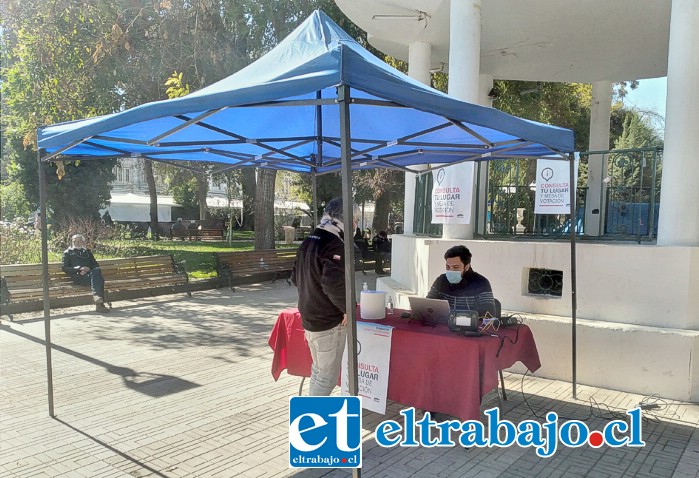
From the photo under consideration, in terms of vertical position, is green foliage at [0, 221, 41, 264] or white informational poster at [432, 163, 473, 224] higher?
white informational poster at [432, 163, 473, 224]

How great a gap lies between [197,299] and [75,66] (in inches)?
234

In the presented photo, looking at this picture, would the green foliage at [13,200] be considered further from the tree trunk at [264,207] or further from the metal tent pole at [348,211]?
the metal tent pole at [348,211]

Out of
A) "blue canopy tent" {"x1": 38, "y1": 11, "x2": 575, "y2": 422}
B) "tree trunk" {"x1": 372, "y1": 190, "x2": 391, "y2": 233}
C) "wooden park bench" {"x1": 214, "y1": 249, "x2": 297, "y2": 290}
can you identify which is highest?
"blue canopy tent" {"x1": 38, "y1": 11, "x2": 575, "y2": 422}

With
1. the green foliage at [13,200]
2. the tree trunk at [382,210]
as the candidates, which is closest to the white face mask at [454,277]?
the tree trunk at [382,210]

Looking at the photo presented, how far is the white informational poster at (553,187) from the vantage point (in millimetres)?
5465

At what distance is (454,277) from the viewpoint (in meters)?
4.75

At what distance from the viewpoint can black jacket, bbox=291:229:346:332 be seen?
11.9 feet

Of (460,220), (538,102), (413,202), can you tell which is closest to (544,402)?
(460,220)

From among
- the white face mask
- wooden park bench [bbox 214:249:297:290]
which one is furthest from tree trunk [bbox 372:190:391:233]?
the white face mask

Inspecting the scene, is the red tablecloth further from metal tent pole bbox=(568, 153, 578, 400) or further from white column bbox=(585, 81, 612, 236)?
white column bbox=(585, 81, 612, 236)

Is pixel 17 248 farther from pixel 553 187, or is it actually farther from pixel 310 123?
pixel 553 187

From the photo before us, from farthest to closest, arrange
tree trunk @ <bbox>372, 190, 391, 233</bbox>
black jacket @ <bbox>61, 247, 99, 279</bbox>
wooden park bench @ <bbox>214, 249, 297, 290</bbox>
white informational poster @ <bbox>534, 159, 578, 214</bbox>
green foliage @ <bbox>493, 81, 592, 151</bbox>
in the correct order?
tree trunk @ <bbox>372, 190, 391, 233</bbox> → green foliage @ <bbox>493, 81, 592, 151</bbox> → wooden park bench @ <bbox>214, 249, 297, 290</bbox> → black jacket @ <bbox>61, 247, 99, 279</bbox> → white informational poster @ <bbox>534, 159, 578, 214</bbox>

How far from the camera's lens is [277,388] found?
529cm

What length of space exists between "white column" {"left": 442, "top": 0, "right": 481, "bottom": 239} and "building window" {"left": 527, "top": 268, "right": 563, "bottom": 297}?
1.56m
